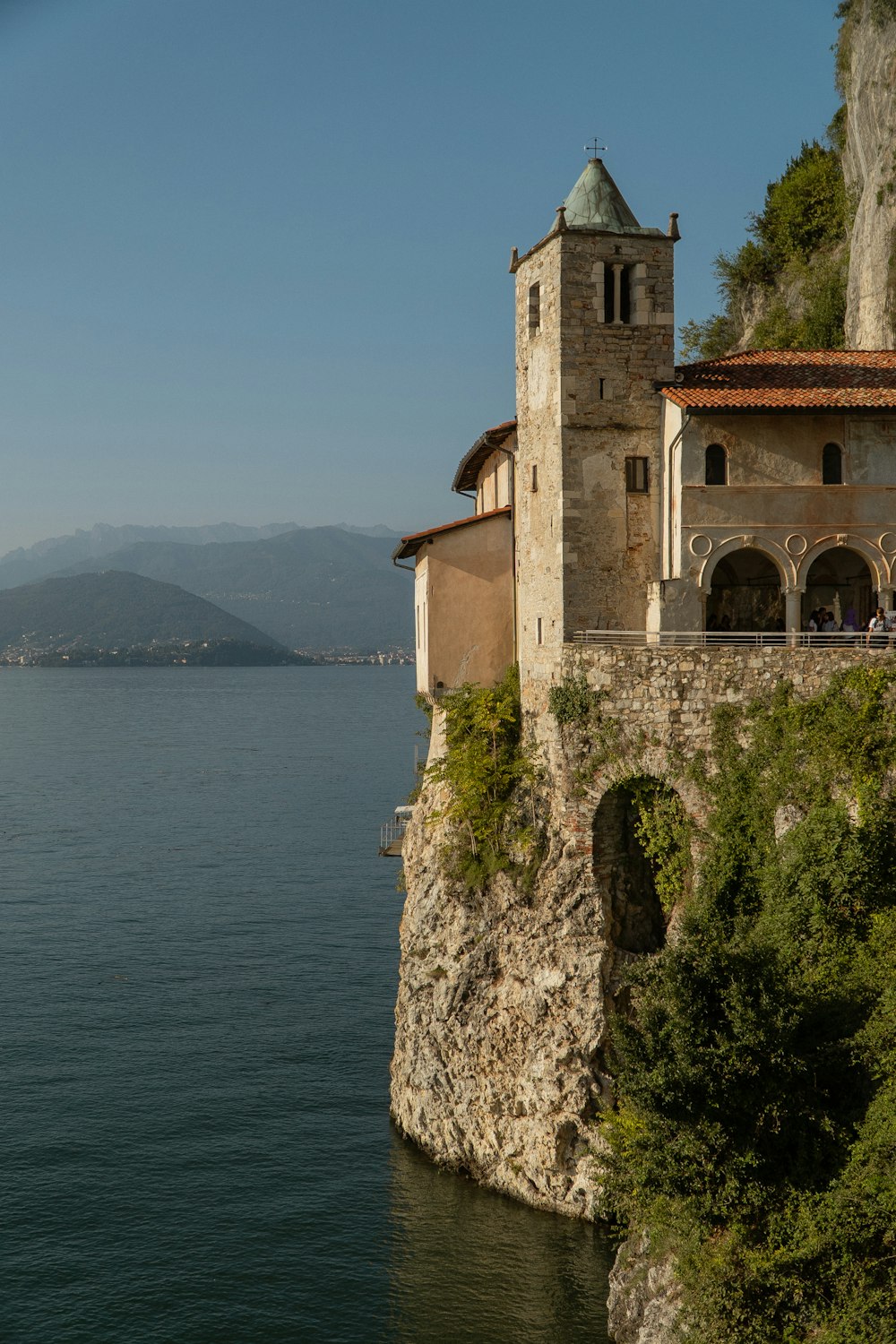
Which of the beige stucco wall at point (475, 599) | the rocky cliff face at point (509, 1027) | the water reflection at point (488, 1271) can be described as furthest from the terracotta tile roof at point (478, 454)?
the water reflection at point (488, 1271)

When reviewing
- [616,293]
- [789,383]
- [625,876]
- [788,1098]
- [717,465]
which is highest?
[616,293]

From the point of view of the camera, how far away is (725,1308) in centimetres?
2027

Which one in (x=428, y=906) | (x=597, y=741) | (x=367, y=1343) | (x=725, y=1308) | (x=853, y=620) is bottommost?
(x=367, y=1343)

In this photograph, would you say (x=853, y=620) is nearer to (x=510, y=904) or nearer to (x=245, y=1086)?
(x=510, y=904)

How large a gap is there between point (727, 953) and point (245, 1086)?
20718 mm

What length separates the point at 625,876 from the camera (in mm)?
30391

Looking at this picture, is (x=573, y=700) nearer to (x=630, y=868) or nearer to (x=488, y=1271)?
(x=630, y=868)

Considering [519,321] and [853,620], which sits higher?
[519,321]

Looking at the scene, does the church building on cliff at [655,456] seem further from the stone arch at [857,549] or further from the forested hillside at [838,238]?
the forested hillside at [838,238]

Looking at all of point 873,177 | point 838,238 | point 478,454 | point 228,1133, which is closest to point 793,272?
point 838,238

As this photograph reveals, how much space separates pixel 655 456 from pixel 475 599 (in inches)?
291

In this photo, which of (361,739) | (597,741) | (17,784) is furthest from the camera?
(361,739)

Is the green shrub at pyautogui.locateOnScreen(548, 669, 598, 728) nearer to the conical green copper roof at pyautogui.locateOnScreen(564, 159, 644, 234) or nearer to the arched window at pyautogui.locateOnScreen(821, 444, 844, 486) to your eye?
the arched window at pyautogui.locateOnScreen(821, 444, 844, 486)

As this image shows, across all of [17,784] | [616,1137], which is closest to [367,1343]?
[616,1137]
